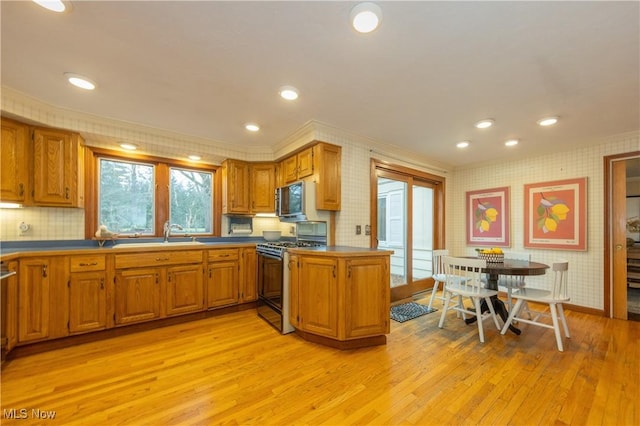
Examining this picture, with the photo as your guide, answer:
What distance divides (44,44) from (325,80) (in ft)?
6.13

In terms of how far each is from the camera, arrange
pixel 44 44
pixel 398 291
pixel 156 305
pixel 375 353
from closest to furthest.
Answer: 1. pixel 44 44
2. pixel 375 353
3. pixel 156 305
4. pixel 398 291

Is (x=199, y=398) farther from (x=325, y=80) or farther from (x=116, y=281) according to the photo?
(x=325, y=80)

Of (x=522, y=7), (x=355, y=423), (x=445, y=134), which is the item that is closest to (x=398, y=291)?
(x=445, y=134)

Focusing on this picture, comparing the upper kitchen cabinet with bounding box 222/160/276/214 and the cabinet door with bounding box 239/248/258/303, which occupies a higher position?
the upper kitchen cabinet with bounding box 222/160/276/214

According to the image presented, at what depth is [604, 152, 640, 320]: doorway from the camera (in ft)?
10.6

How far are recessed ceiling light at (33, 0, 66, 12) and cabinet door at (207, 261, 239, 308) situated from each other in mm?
2522

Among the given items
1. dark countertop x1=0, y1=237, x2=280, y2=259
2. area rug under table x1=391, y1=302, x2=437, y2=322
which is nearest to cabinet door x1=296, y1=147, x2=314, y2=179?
dark countertop x1=0, y1=237, x2=280, y2=259

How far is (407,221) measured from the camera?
4.22 m

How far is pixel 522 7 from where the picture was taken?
1.38m

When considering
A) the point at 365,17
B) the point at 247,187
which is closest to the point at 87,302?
the point at 247,187

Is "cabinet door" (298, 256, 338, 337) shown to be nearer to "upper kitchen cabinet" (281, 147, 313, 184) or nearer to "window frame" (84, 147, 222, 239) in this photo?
"upper kitchen cabinet" (281, 147, 313, 184)

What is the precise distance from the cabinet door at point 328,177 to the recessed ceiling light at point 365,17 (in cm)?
159

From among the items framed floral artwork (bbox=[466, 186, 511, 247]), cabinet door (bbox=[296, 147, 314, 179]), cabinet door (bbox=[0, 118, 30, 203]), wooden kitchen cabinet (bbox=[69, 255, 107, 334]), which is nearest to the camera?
cabinet door (bbox=[0, 118, 30, 203])

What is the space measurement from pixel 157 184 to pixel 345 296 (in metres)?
2.89
